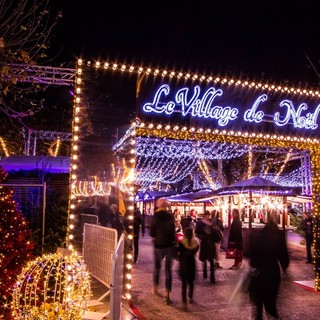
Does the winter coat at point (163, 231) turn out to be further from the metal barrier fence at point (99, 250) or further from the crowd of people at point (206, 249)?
the metal barrier fence at point (99, 250)

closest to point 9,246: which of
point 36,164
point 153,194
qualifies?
point 36,164

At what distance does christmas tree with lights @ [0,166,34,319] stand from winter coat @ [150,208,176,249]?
316 cm

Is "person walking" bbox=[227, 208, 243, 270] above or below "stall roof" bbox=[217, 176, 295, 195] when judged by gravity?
below

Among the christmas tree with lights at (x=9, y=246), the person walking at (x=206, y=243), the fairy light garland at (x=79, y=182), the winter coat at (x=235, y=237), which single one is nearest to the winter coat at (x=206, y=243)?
the person walking at (x=206, y=243)

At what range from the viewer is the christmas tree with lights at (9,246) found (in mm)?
5738

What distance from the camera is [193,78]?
350 inches

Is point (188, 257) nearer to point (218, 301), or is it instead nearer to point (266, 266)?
point (218, 301)

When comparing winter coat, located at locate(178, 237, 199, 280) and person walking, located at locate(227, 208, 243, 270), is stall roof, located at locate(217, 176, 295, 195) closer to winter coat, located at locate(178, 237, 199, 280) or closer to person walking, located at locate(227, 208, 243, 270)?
person walking, located at locate(227, 208, 243, 270)

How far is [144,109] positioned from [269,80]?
323cm

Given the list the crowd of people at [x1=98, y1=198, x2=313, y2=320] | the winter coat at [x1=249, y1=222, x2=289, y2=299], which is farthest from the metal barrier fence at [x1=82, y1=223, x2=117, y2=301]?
the winter coat at [x1=249, y1=222, x2=289, y2=299]

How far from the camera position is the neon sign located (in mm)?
8586

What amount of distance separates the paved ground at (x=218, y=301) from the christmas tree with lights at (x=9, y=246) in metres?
2.00

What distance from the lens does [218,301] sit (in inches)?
336

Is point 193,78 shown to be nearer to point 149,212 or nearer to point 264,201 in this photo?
point 264,201
